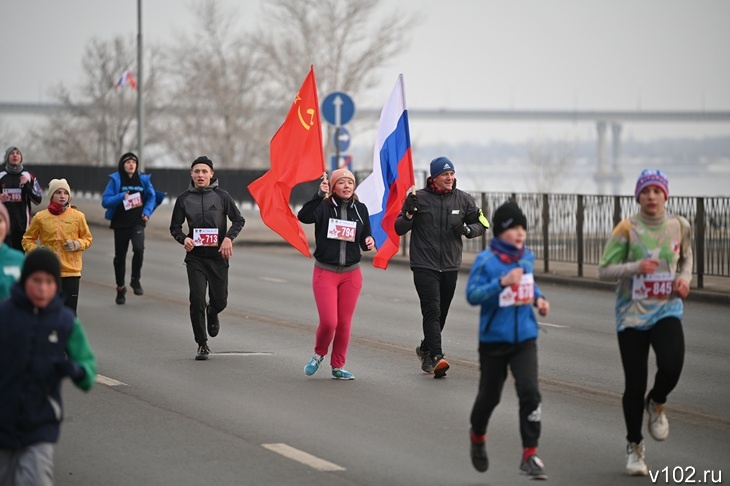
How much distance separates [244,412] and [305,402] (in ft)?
2.12

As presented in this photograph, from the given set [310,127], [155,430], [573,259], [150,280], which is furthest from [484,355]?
[573,259]

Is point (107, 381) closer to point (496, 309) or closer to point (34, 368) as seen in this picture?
point (496, 309)

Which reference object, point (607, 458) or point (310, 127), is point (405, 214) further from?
point (607, 458)

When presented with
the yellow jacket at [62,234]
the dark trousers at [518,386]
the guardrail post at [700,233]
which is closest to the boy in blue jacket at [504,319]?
the dark trousers at [518,386]

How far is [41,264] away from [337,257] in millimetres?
5664

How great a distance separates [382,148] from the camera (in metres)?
14.5

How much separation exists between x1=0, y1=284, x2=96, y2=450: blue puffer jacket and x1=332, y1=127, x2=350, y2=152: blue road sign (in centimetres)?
2266

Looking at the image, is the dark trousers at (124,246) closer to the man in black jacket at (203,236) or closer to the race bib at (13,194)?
the race bib at (13,194)

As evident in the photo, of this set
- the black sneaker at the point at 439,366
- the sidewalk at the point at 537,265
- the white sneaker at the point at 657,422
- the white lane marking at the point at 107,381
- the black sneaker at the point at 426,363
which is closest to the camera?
the white sneaker at the point at 657,422

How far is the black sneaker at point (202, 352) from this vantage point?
533 inches

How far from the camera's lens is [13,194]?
17.6m

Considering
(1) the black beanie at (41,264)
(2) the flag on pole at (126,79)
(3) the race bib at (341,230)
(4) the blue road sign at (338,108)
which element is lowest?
(1) the black beanie at (41,264)

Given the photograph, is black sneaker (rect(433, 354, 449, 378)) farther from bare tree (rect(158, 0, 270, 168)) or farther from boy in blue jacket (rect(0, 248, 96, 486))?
bare tree (rect(158, 0, 270, 168))

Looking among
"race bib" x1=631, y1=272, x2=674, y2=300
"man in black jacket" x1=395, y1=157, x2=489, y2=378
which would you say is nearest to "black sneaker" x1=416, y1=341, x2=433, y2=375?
"man in black jacket" x1=395, y1=157, x2=489, y2=378
